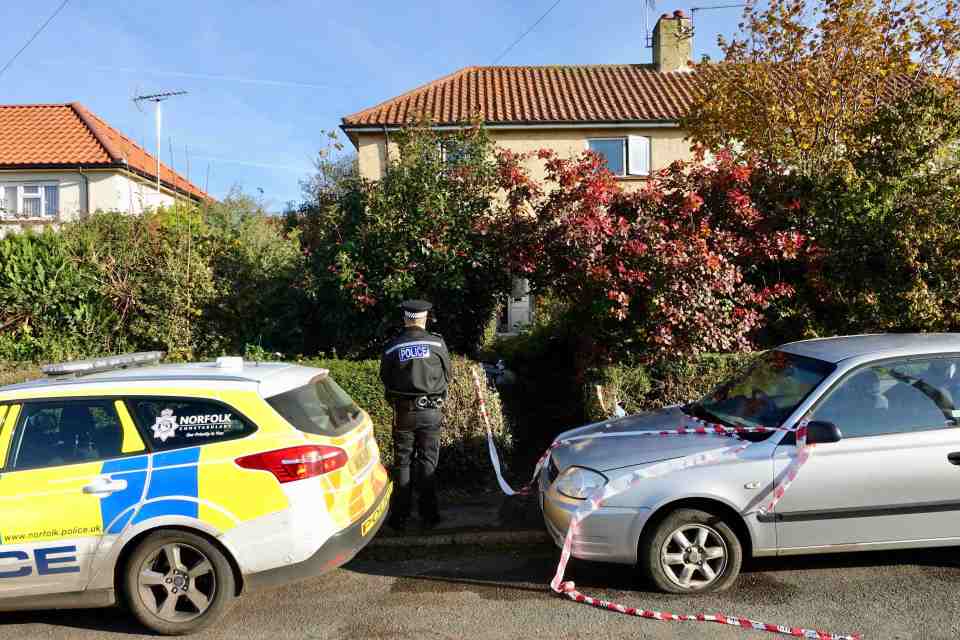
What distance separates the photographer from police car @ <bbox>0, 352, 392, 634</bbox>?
3883 millimetres

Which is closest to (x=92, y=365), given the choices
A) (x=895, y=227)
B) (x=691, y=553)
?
(x=691, y=553)

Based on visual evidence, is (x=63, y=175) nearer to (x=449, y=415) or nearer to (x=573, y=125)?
(x=573, y=125)

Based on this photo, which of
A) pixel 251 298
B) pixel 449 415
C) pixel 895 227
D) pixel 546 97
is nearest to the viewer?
pixel 449 415

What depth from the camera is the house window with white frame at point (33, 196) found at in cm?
2122

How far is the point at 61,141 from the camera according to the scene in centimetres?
2225

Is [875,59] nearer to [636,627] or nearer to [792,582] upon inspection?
[792,582]

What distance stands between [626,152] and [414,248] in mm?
11782

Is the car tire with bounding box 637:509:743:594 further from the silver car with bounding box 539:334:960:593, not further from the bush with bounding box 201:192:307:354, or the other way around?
the bush with bounding box 201:192:307:354

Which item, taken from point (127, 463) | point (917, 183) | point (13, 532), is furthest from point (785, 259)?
point (13, 532)

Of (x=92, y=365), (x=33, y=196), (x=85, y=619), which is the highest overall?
(x=33, y=196)

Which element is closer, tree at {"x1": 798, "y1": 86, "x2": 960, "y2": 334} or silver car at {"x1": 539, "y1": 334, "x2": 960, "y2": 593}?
silver car at {"x1": 539, "y1": 334, "x2": 960, "y2": 593}

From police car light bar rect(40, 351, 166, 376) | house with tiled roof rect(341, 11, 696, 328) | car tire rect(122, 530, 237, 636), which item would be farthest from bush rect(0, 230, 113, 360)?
house with tiled roof rect(341, 11, 696, 328)

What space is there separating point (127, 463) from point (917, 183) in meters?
8.10

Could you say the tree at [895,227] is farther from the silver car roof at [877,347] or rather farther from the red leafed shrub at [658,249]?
the silver car roof at [877,347]
